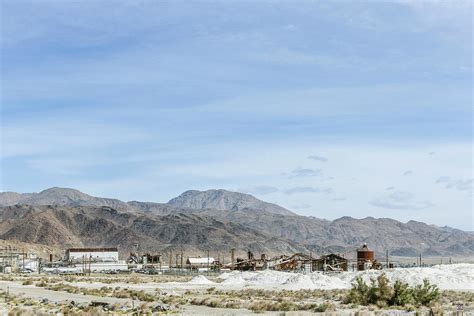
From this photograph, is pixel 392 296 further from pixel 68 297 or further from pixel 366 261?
pixel 366 261

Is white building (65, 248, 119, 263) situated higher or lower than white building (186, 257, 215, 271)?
higher

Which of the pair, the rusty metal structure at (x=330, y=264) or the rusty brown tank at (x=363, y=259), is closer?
the rusty brown tank at (x=363, y=259)

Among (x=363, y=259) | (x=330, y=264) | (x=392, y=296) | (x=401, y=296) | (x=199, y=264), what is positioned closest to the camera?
(x=401, y=296)

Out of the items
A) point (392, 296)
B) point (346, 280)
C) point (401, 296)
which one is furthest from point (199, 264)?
point (401, 296)

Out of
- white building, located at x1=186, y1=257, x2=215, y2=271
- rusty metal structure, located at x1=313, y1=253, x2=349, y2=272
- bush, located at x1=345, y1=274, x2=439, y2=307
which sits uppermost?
bush, located at x1=345, y1=274, x2=439, y2=307

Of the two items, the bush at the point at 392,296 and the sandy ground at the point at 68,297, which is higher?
the bush at the point at 392,296

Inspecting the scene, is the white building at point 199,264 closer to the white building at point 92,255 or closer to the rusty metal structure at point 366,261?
the white building at point 92,255

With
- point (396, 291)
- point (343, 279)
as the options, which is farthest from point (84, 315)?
point (343, 279)

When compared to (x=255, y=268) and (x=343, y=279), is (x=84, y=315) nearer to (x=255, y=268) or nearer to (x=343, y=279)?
(x=343, y=279)

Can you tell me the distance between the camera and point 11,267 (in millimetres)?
110250

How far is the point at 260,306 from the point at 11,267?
8218cm

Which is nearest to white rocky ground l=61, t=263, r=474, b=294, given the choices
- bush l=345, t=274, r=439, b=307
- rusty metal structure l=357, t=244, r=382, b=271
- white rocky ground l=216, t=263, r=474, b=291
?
white rocky ground l=216, t=263, r=474, b=291

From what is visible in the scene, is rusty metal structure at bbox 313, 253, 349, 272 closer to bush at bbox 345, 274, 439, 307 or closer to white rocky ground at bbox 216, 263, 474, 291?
white rocky ground at bbox 216, 263, 474, 291

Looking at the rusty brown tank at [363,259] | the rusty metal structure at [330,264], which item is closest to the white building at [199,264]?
the rusty metal structure at [330,264]
